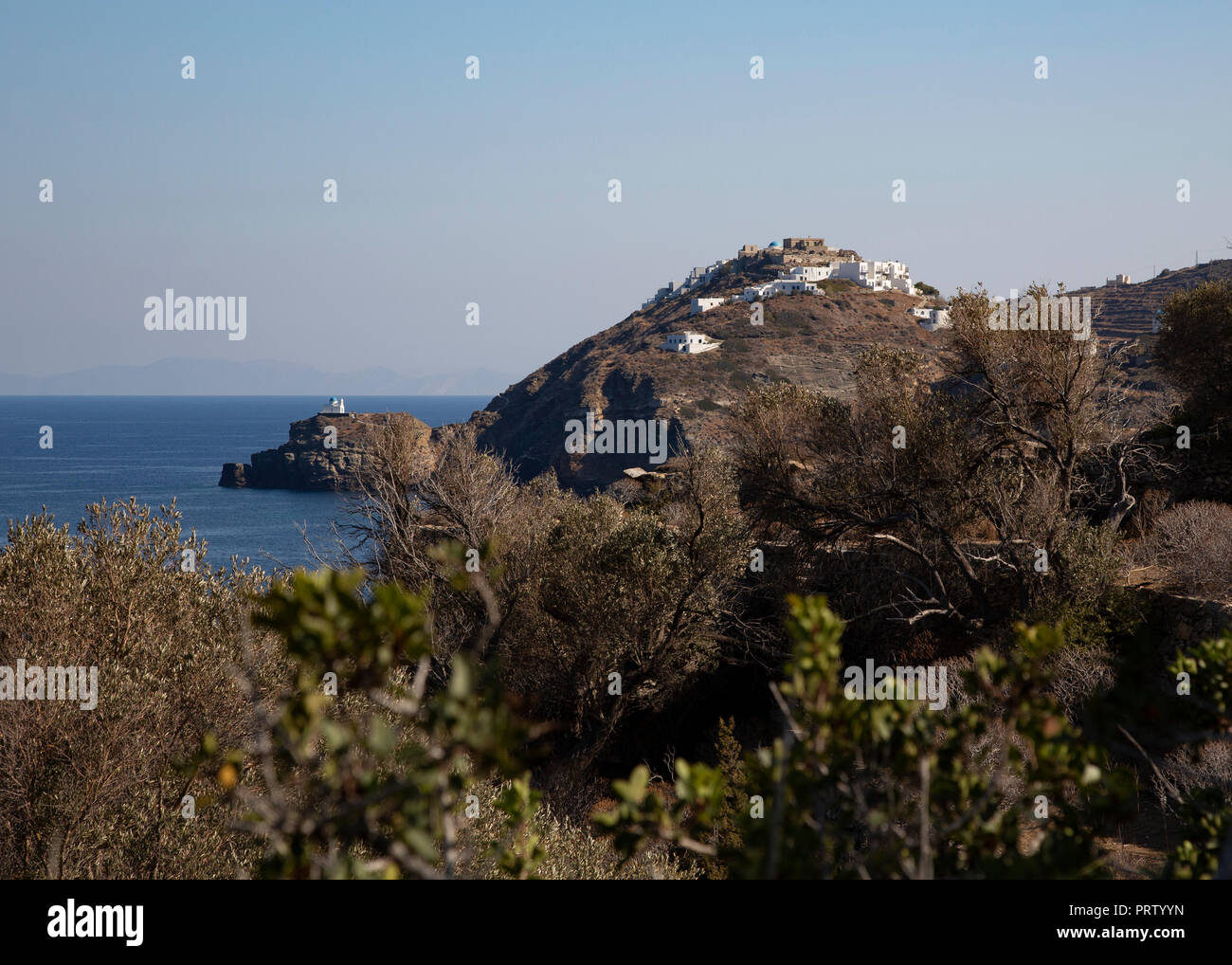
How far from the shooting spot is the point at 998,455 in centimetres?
2050

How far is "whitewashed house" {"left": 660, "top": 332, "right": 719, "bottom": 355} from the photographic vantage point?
3974 inches

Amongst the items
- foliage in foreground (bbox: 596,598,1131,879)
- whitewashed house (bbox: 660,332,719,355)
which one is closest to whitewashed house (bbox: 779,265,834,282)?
whitewashed house (bbox: 660,332,719,355)

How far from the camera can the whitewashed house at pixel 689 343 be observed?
101 metres

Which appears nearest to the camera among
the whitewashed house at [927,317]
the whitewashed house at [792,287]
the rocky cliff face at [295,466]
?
the whitewashed house at [927,317]

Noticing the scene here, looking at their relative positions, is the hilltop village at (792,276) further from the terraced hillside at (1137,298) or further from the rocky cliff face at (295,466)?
the rocky cliff face at (295,466)

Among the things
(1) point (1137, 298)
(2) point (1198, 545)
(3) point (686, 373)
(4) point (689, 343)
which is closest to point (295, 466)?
(3) point (686, 373)

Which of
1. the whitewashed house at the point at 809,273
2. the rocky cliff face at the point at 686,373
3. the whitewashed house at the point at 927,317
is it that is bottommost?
the rocky cliff face at the point at 686,373

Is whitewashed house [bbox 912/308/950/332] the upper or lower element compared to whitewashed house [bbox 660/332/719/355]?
upper

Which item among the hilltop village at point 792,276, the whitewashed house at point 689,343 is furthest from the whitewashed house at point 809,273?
the whitewashed house at point 689,343

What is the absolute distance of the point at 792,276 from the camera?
442 feet

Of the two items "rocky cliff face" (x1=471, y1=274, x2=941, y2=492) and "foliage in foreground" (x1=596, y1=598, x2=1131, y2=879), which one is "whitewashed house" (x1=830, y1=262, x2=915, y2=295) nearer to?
"rocky cliff face" (x1=471, y1=274, x2=941, y2=492)
